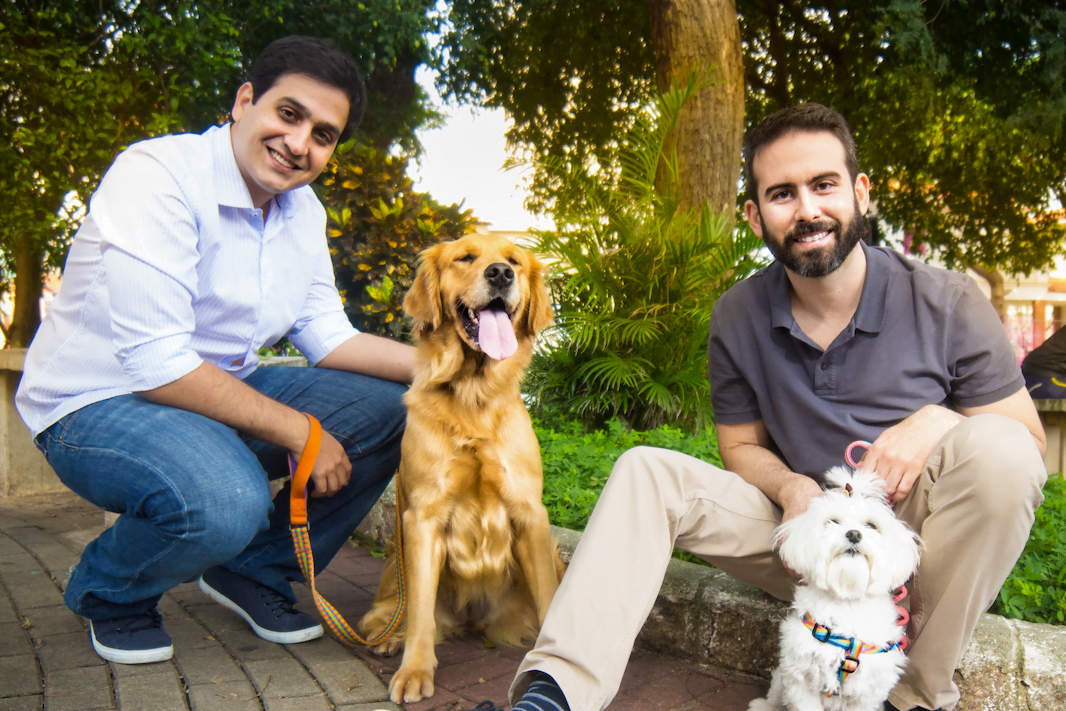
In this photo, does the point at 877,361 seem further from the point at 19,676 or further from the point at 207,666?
the point at 19,676

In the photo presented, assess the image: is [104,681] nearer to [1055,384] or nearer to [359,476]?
[359,476]

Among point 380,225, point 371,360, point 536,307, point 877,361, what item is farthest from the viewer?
point 380,225

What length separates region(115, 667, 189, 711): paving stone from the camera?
2154mm

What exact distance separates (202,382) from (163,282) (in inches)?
12.9

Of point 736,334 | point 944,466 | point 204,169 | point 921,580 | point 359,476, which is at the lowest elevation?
point 359,476

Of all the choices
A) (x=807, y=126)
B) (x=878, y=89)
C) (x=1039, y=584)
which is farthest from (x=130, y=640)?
(x=878, y=89)

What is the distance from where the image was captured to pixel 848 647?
1781 mm

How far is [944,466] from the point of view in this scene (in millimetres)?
1899

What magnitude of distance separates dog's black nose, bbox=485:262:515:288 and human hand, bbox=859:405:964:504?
1.36 metres

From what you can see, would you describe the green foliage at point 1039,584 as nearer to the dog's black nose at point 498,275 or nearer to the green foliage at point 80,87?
the dog's black nose at point 498,275

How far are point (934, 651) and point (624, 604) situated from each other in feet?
2.52

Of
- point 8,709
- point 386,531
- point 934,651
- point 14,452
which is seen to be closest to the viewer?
point 934,651

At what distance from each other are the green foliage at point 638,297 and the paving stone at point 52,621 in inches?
134

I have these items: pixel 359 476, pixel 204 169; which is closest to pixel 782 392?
pixel 359 476
